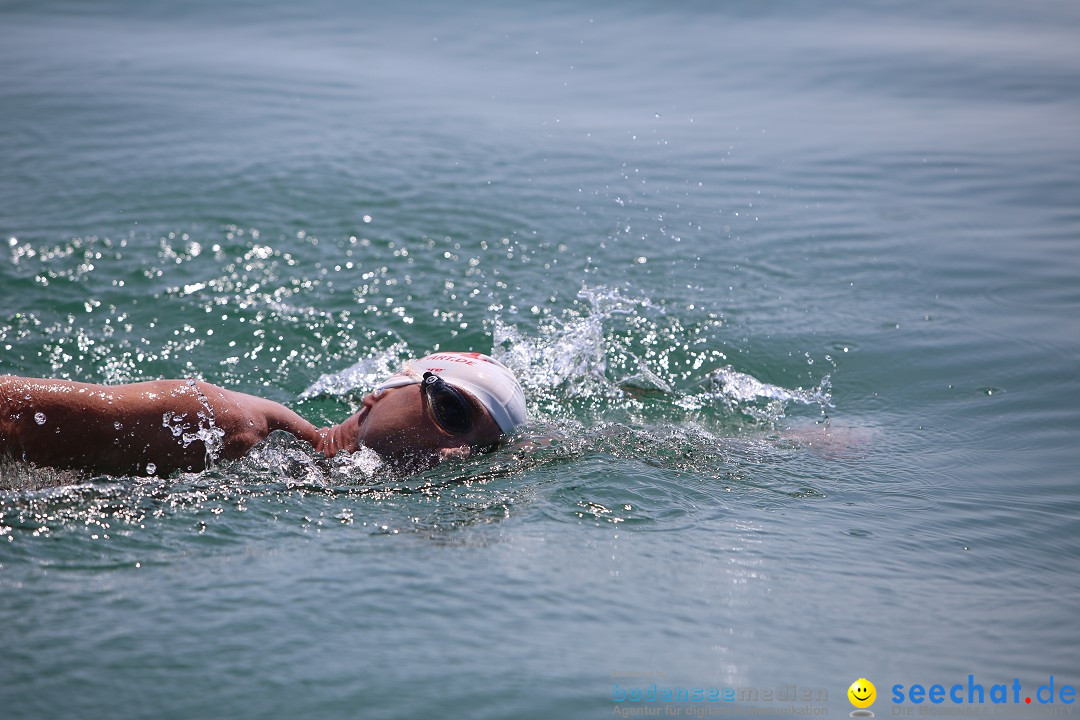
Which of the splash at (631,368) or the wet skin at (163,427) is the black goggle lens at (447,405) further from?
the splash at (631,368)

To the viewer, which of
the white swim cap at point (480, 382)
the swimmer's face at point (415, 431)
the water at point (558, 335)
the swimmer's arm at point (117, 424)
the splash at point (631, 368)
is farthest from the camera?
the splash at point (631, 368)

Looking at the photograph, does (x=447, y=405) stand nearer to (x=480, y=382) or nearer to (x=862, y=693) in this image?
(x=480, y=382)

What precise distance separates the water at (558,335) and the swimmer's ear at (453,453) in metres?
0.24

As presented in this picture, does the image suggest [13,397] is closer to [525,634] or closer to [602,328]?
[525,634]

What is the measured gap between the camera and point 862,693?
2.99 meters

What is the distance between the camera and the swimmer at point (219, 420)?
13.8 ft

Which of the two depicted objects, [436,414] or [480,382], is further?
[480,382]

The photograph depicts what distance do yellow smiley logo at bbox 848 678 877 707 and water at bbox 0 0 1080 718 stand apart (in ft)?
0.16

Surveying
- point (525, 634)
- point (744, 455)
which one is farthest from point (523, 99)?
point (525, 634)

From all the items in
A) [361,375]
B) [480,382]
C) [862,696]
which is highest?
[480,382]

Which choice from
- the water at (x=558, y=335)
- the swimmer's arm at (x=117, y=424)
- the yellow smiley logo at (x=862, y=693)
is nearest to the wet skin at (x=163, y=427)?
the swimmer's arm at (x=117, y=424)

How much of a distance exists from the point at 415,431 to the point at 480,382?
1.33 ft

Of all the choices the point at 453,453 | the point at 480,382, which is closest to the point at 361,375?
the point at 480,382

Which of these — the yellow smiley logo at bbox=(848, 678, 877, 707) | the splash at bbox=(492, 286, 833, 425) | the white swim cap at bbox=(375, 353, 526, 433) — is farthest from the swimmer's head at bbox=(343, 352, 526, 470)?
the yellow smiley logo at bbox=(848, 678, 877, 707)
